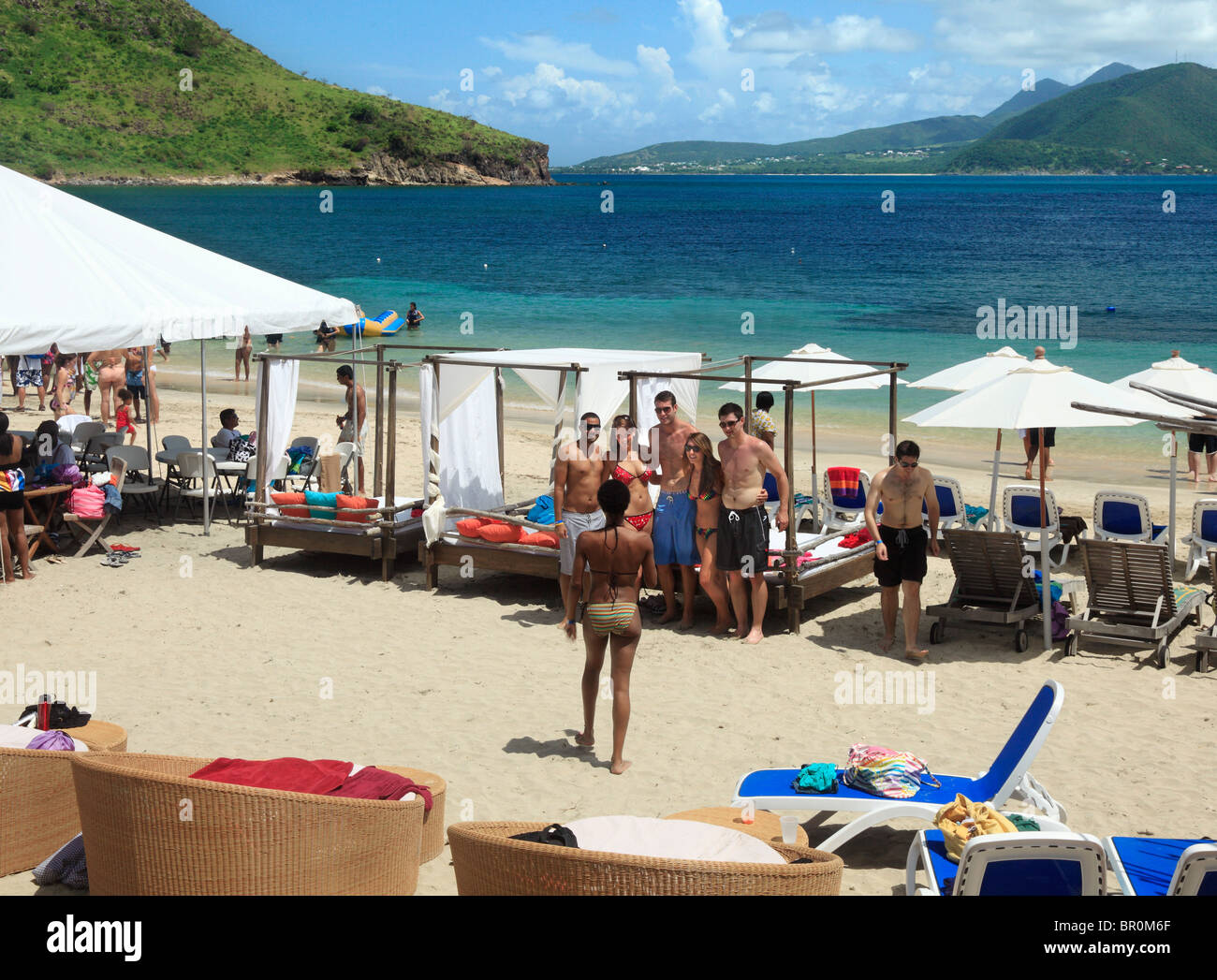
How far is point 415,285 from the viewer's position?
1984 inches

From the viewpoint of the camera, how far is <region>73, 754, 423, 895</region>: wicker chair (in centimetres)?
428

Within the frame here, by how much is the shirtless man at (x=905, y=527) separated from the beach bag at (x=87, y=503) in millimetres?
7222

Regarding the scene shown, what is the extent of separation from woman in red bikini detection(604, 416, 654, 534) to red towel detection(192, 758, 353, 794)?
4.49 metres

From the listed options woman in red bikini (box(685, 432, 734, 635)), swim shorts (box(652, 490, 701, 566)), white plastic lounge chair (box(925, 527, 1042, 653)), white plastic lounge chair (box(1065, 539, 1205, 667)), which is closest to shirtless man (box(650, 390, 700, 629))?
swim shorts (box(652, 490, 701, 566))

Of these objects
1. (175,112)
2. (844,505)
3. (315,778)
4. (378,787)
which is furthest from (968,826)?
(175,112)

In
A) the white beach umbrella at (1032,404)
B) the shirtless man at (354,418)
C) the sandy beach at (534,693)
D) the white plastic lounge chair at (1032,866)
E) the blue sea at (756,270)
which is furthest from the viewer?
the blue sea at (756,270)

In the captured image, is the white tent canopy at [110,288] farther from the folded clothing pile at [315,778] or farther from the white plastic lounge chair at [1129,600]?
the white plastic lounge chair at [1129,600]

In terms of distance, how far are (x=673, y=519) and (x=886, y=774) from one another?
400cm

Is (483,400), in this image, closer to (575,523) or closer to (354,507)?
(354,507)

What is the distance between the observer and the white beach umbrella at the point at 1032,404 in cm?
884


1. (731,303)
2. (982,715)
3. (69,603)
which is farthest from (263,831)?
(731,303)

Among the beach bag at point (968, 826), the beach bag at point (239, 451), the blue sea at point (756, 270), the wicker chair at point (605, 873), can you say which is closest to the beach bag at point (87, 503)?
the beach bag at point (239, 451)
